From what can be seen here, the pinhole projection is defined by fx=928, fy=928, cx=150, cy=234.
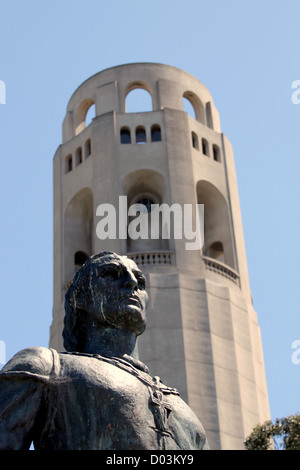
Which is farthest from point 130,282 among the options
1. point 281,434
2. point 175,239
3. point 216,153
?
point 216,153

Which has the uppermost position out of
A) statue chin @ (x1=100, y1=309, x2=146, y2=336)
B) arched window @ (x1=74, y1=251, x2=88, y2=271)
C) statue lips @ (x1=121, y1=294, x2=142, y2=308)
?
arched window @ (x1=74, y1=251, x2=88, y2=271)

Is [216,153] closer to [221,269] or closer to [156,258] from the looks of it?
[221,269]

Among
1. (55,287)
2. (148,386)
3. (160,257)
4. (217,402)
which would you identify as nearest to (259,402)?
(217,402)

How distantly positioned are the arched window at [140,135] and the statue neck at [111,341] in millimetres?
33497

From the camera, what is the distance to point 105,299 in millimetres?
5191

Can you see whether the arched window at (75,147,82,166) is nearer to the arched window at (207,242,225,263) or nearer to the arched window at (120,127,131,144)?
the arched window at (120,127,131,144)

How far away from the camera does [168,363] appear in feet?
104

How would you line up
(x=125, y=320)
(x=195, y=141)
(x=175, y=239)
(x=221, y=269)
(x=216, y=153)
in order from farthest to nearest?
(x=216, y=153) → (x=195, y=141) → (x=221, y=269) → (x=175, y=239) → (x=125, y=320)

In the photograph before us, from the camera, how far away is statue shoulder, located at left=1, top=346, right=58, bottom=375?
4.57 meters

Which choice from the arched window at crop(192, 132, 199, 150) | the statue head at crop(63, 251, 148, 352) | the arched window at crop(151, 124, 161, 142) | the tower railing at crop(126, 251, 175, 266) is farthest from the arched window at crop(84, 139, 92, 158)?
the statue head at crop(63, 251, 148, 352)

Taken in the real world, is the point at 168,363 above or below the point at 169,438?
above

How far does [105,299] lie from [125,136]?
111ft
